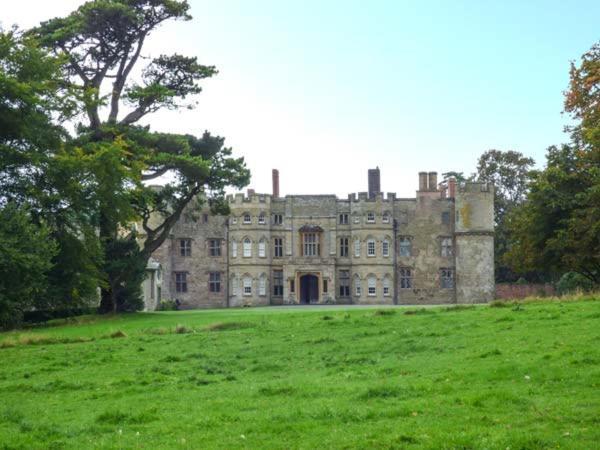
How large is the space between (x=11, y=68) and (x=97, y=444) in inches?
944

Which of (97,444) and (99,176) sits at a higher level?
(99,176)

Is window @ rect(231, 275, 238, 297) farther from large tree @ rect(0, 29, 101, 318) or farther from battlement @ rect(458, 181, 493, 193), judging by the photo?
large tree @ rect(0, 29, 101, 318)

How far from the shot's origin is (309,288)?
2457 inches

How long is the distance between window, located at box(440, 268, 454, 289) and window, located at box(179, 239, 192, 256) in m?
18.5

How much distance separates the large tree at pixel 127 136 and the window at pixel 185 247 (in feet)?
72.8

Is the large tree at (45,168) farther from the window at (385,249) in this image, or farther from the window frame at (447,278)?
the window frame at (447,278)

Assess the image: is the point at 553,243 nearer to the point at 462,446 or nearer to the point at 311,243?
the point at 311,243

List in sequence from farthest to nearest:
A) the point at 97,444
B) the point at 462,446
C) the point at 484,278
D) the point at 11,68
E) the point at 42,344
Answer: the point at 484,278, the point at 11,68, the point at 42,344, the point at 97,444, the point at 462,446

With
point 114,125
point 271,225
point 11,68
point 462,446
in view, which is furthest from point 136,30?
point 462,446

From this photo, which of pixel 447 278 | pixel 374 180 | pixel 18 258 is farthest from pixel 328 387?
pixel 374 180

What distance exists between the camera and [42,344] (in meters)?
22.8

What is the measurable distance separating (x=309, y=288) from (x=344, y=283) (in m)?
2.56

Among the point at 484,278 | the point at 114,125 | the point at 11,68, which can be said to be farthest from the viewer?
the point at 484,278

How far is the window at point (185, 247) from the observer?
2499 inches
